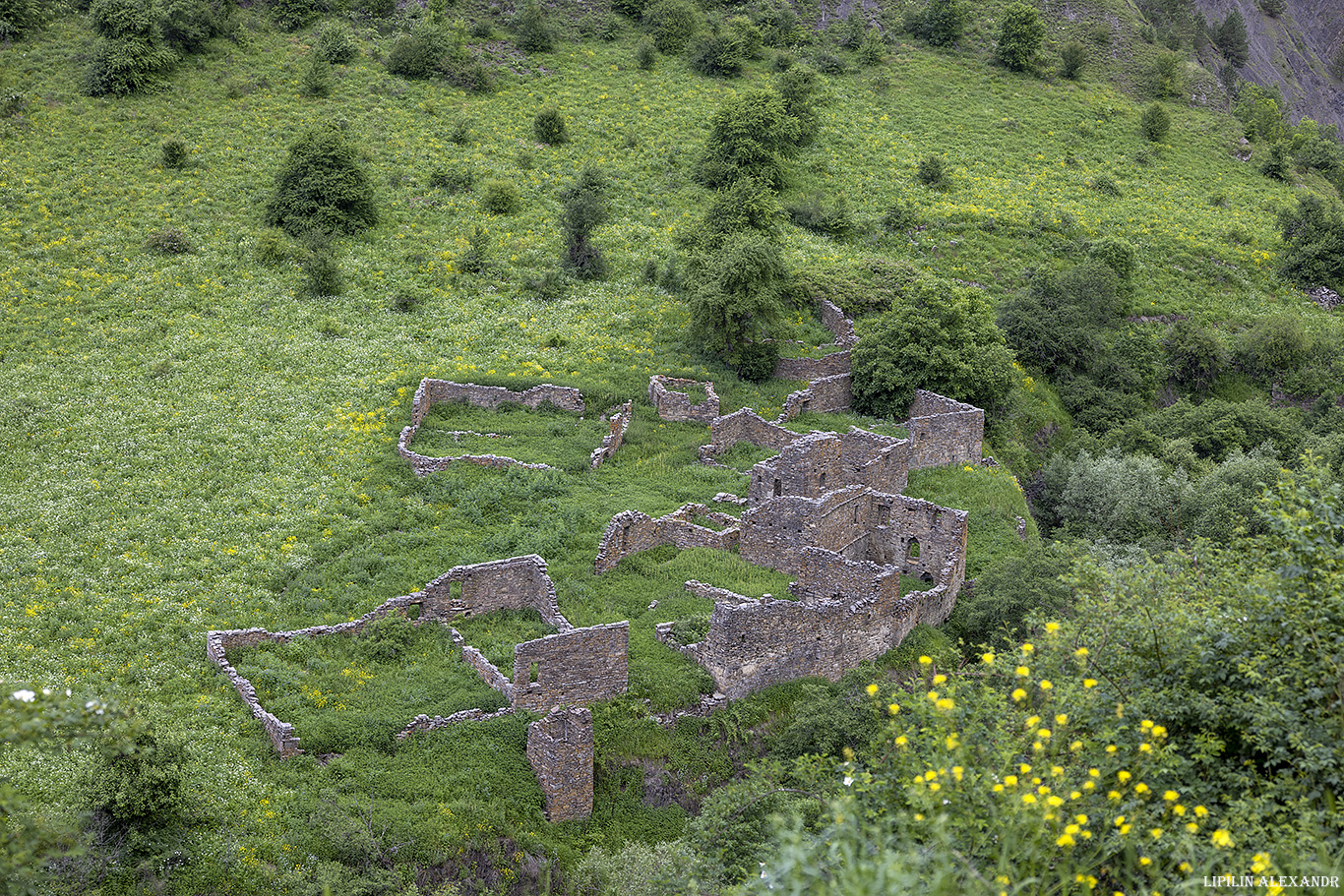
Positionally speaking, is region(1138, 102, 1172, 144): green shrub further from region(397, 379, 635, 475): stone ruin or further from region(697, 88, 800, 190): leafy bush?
region(397, 379, 635, 475): stone ruin

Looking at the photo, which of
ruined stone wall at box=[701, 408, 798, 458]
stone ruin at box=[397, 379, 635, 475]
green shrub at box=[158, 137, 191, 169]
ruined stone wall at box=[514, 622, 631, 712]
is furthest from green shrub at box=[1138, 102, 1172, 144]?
ruined stone wall at box=[514, 622, 631, 712]

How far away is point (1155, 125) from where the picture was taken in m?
80.2

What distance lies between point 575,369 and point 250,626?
18.9 metres

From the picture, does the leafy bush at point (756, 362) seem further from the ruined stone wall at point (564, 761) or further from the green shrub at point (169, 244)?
the green shrub at point (169, 244)

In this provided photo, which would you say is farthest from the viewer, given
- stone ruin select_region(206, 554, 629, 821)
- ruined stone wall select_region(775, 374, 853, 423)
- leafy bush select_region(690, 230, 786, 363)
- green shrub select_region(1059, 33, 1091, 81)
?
green shrub select_region(1059, 33, 1091, 81)

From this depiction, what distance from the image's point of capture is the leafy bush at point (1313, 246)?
65500 mm

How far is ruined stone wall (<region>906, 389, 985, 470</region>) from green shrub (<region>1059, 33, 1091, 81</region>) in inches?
2349

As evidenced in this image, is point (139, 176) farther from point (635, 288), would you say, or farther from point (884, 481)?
point (884, 481)

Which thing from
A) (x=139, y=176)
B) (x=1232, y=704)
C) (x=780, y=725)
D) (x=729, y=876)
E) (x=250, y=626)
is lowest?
(x=139, y=176)

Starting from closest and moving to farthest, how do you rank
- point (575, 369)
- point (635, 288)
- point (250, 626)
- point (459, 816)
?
point (459, 816), point (250, 626), point (575, 369), point (635, 288)

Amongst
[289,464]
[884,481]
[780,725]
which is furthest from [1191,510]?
[289,464]

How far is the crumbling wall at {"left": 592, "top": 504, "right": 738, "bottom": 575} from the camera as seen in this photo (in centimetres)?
2970

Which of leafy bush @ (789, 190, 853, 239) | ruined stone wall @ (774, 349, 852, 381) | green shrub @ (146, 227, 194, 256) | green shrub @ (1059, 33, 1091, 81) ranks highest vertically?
green shrub @ (1059, 33, 1091, 81)

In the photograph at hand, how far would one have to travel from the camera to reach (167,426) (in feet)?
120
